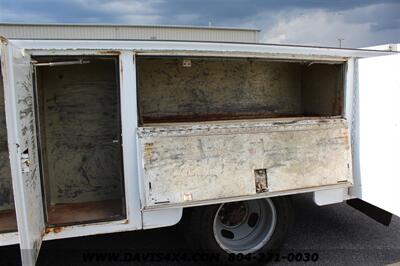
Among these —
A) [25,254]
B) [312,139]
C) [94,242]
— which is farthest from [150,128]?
[94,242]

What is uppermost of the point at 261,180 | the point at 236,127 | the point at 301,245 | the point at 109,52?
the point at 109,52

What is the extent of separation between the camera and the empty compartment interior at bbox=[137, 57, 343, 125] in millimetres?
4059

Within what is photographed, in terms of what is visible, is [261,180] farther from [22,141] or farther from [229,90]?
[22,141]

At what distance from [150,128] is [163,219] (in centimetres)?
70

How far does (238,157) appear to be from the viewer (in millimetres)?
2920

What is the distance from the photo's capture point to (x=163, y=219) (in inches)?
112

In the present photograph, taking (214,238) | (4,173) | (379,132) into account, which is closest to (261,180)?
(214,238)

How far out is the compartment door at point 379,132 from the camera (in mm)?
3049

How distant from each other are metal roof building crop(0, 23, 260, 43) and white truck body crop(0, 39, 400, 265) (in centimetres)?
1317

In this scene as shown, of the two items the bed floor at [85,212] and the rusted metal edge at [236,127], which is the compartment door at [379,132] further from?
the bed floor at [85,212]

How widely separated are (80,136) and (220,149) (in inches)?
59.1

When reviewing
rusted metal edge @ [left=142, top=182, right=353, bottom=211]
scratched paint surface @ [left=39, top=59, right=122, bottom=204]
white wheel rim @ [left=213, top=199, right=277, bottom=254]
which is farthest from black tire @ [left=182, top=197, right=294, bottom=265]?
scratched paint surface @ [left=39, top=59, right=122, bottom=204]

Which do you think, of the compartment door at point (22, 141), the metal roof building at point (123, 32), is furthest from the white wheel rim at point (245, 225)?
the metal roof building at point (123, 32)

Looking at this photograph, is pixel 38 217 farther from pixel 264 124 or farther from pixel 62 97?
pixel 264 124
